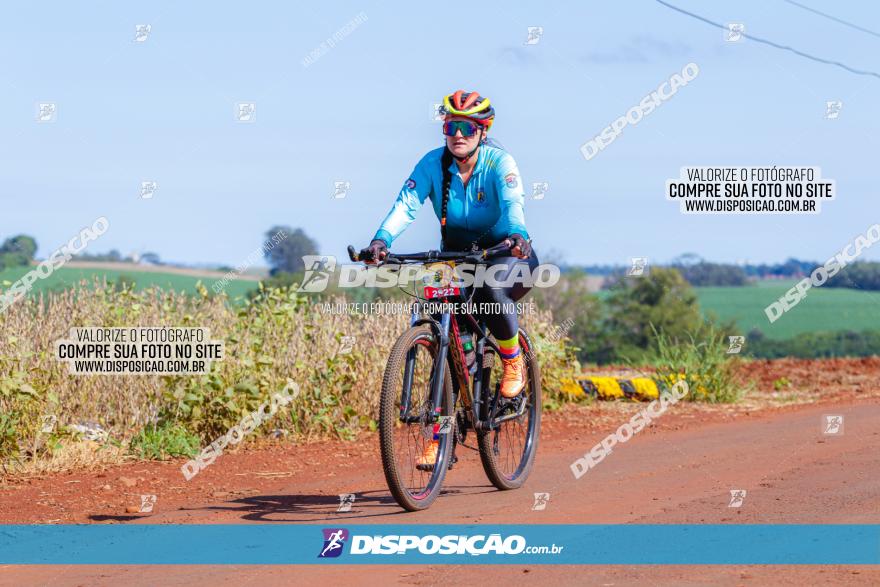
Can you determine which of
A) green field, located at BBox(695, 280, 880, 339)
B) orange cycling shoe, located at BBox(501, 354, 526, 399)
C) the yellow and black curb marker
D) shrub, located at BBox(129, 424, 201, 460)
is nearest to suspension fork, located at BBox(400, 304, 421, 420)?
orange cycling shoe, located at BBox(501, 354, 526, 399)

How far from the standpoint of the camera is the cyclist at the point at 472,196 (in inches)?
320

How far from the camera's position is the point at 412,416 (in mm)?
7703

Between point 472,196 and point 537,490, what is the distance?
2.28m

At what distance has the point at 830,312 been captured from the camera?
63344mm

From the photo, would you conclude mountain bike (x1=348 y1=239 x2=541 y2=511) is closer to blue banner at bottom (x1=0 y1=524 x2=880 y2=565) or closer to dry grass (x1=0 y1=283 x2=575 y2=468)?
blue banner at bottom (x1=0 y1=524 x2=880 y2=565)

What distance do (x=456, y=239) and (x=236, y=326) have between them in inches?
176

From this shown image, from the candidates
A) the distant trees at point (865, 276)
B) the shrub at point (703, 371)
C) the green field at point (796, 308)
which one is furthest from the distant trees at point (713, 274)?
the shrub at point (703, 371)

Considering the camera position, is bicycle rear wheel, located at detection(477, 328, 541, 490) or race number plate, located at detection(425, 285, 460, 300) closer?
race number plate, located at detection(425, 285, 460, 300)

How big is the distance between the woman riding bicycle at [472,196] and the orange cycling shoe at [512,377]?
0.25m

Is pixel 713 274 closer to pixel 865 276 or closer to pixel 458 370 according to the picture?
pixel 865 276

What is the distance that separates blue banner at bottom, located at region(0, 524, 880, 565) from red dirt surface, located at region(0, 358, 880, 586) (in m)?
A: 0.18

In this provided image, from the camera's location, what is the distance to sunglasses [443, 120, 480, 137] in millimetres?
8117

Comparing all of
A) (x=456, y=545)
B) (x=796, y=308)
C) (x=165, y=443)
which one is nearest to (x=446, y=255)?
(x=456, y=545)

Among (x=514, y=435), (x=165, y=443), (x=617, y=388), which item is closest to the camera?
(x=514, y=435)
